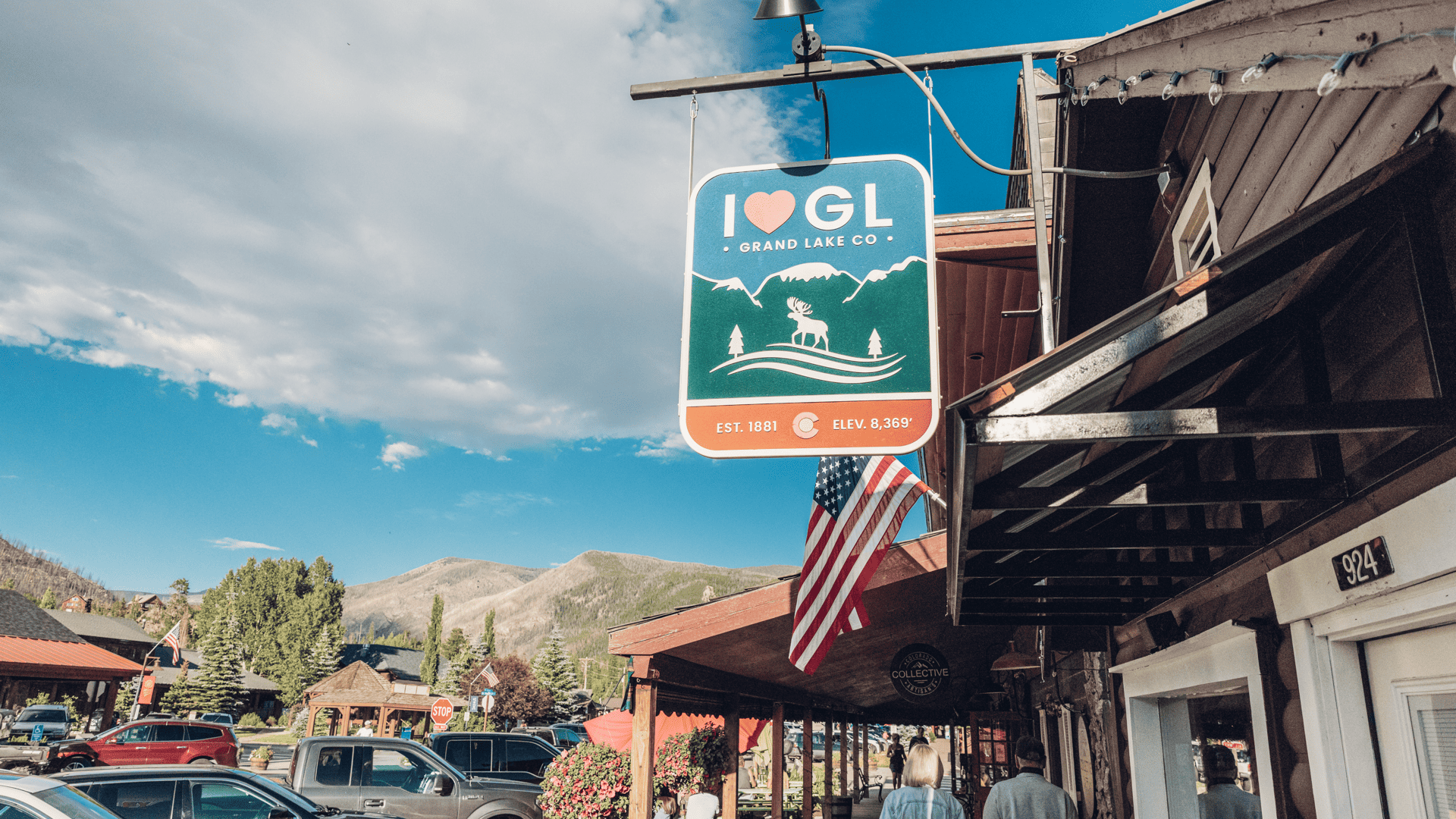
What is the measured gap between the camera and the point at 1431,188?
7.79 ft

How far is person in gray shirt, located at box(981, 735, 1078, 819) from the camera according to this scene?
500 centimetres

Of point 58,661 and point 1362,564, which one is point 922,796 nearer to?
point 1362,564

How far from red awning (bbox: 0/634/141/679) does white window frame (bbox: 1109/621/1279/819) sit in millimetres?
29834

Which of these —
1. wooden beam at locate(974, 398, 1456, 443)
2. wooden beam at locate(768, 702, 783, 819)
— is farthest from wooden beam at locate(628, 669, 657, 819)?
wooden beam at locate(974, 398, 1456, 443)

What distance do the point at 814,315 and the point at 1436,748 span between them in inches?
105

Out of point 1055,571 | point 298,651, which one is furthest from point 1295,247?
point 298,651

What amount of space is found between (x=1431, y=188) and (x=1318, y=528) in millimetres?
1298

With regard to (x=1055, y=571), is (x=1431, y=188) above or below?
above

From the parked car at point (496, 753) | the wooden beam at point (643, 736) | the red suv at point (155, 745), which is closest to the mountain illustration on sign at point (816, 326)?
the wooden beam at point (643, 736)

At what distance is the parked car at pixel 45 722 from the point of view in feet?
91.1

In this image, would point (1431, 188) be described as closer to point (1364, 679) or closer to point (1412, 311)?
point (1412, 311)

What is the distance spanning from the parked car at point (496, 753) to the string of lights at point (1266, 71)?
14.2 m

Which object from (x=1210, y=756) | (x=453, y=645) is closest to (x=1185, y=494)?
(x=1210, y=756)

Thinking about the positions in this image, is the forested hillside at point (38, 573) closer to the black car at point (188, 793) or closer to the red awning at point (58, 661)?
the red awning at point (58, 661)
